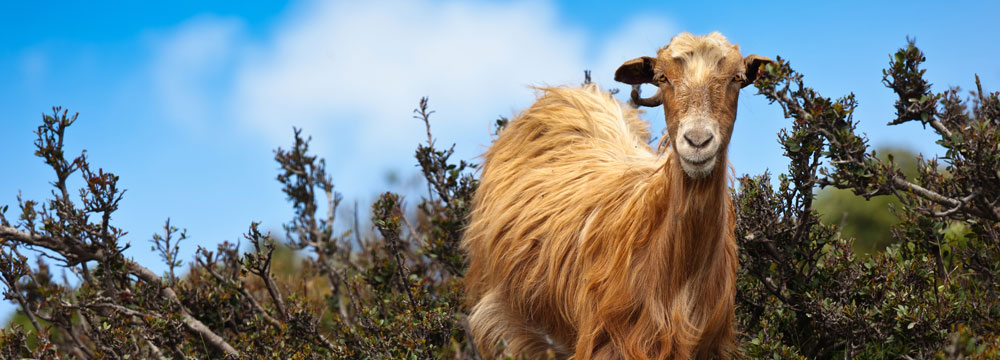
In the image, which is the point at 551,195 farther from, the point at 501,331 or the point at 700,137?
the point at 700,137

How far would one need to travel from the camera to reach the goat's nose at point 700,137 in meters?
3.49

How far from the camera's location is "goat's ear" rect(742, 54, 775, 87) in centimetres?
400

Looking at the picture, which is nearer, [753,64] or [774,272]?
[753,64]

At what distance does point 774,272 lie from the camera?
505cm

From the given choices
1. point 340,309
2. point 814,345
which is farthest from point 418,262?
point 814,345

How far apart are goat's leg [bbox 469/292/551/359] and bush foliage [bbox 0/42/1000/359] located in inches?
6.6

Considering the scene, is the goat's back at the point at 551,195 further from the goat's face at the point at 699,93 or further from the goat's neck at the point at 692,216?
the goat's face at the point at 699,93

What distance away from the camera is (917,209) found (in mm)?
4035

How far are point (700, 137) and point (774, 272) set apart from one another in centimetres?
189

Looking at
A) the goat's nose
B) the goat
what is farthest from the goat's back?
the goat's nose

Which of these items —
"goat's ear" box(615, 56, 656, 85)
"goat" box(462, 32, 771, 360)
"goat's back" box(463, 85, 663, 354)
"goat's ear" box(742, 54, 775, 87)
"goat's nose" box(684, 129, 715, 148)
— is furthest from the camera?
"goat's back" box(463, 85, 663, 354)

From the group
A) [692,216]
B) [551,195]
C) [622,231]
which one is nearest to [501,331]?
[551,195]

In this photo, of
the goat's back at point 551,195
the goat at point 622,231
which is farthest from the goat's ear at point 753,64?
the goat's back at point 551,195

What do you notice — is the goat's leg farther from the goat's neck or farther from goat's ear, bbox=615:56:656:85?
goat's ear, bbox=615:56:656:85
